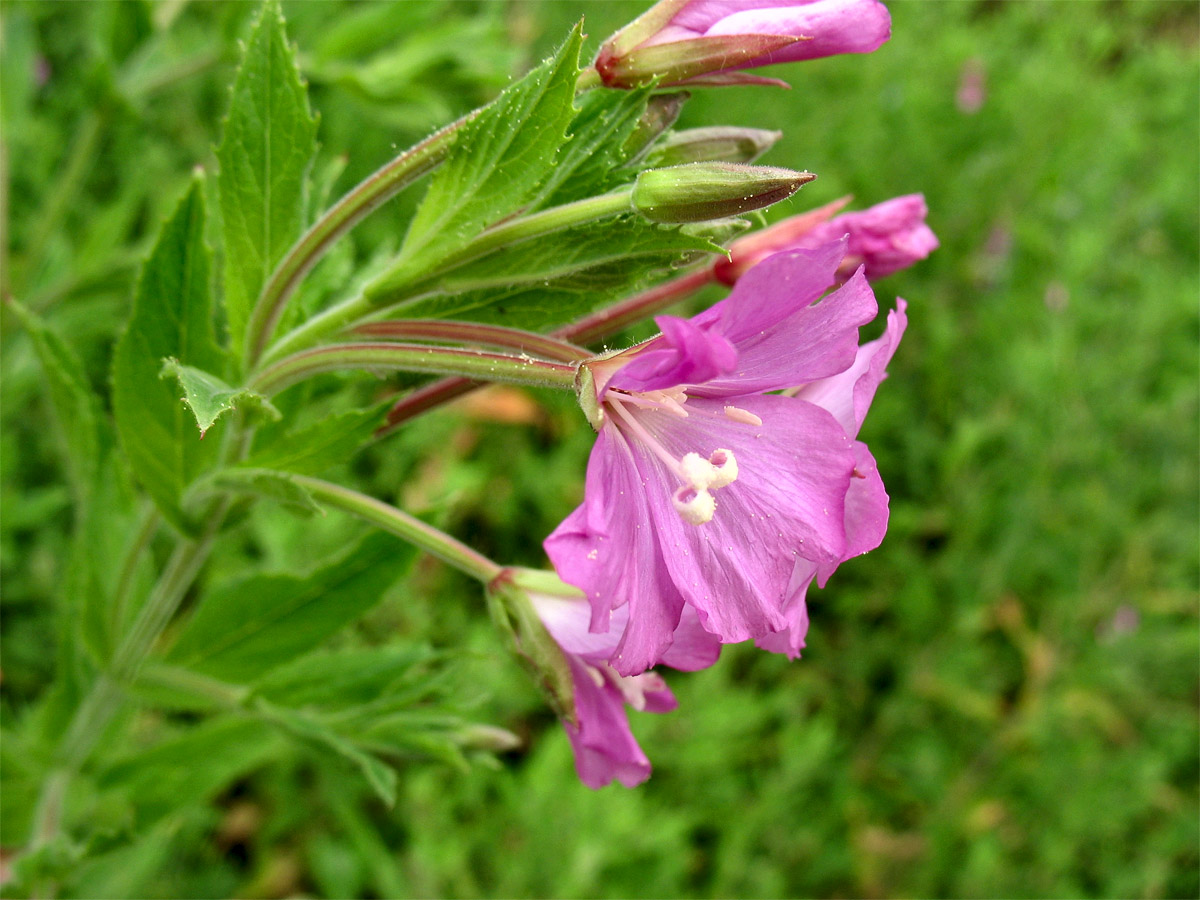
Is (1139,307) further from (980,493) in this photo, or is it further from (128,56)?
(128,56)

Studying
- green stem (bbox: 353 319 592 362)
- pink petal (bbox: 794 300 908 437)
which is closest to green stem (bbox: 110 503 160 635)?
green stem (bbox: 353 319 592 362)

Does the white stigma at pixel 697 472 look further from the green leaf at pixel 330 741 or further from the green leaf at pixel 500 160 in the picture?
the green leaf at pixel 330 741

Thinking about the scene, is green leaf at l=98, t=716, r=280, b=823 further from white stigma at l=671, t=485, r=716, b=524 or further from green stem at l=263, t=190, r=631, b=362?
white stigma at l=671, t=485, r=716, b=524

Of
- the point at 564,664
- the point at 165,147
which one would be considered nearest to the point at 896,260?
the point at 564,664

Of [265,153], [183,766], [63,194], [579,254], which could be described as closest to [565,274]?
[579,254]

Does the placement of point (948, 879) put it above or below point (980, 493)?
below

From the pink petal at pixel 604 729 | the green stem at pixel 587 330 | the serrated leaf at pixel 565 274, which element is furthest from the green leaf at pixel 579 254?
the pink petal at pixel 604 729

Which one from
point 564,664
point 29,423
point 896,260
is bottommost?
point 29,423
